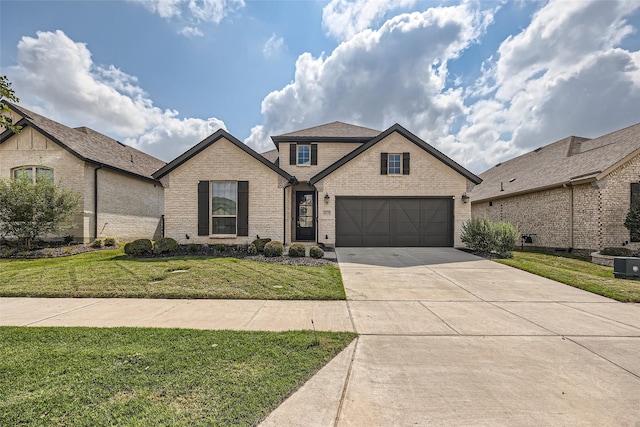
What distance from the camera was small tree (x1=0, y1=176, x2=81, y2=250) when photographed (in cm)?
1160

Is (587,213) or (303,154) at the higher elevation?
(303,154)

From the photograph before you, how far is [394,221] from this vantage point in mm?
13672

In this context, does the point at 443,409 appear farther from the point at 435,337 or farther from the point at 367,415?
the point at 435,337

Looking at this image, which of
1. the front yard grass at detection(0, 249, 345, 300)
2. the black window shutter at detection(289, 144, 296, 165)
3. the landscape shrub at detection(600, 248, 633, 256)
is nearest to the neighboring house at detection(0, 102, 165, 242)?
the front yard grass at detection(0, 249, 345, 300)

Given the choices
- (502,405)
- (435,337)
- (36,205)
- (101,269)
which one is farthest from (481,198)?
(36,205)

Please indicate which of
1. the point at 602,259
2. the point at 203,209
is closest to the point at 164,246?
the point at 203,209

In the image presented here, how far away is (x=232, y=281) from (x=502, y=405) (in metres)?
6.04

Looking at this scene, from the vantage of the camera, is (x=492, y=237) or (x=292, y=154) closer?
(x=492, y=237)

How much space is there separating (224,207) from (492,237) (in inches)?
462

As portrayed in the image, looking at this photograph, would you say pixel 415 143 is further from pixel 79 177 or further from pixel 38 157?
pixel 38 157

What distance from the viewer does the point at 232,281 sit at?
7.18 meters

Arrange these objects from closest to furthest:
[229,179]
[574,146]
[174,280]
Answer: [174,280] < [229,179] < [574,146]

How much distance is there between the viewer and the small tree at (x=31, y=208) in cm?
1160

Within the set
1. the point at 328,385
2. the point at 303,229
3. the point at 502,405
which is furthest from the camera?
the point at 303,229
